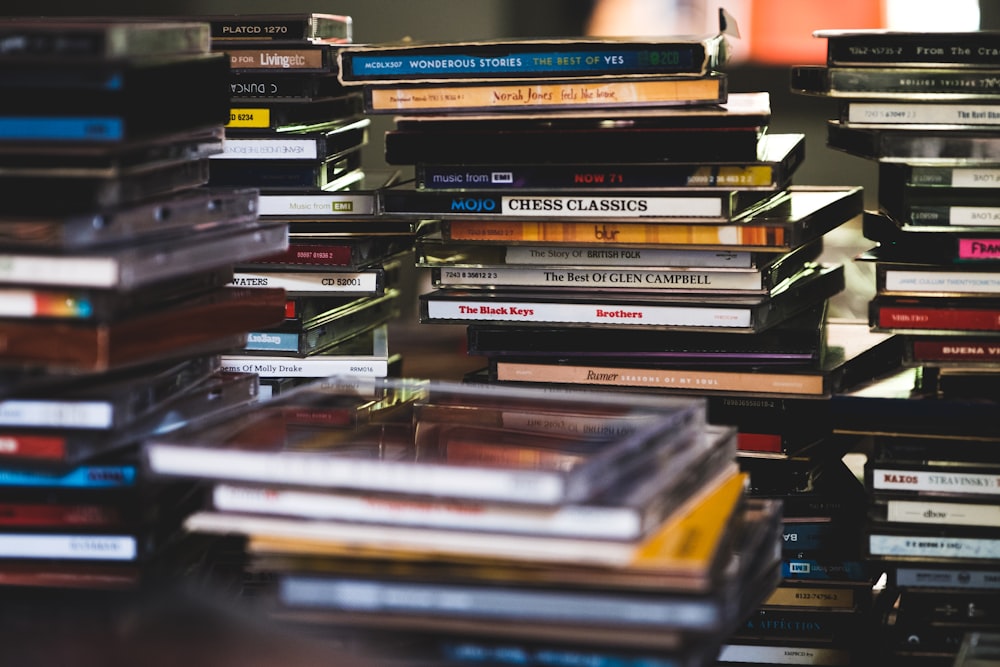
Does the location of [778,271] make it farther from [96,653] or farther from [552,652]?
[96,653]

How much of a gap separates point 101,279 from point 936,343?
2.81ft

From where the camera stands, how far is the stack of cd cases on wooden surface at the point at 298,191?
5.49ft

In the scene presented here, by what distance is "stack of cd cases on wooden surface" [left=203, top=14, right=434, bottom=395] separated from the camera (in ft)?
5.49

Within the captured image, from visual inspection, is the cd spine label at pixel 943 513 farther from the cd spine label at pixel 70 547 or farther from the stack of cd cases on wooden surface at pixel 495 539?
the cd spine label at pixel 70 547

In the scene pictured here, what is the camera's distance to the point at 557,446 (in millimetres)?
1165

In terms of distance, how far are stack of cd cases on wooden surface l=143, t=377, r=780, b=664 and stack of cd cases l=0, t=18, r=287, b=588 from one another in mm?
86

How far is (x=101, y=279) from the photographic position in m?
1.11

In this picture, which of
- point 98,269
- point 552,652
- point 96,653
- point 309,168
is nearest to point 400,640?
point 552,652

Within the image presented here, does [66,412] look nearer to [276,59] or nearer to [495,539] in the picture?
[495,539]

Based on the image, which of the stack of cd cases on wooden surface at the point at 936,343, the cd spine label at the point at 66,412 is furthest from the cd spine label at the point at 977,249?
the cd spine label at the point at 66,412

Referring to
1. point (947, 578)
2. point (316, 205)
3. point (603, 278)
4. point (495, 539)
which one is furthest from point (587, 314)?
point (495, 539)

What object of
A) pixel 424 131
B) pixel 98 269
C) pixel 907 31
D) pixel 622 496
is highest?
pixel 907 31

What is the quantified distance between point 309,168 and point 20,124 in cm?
56

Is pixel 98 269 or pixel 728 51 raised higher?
pixel 728 51
